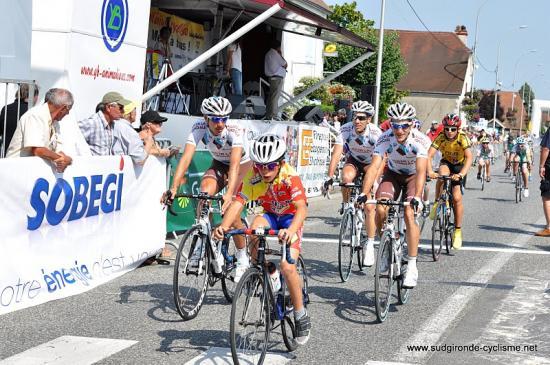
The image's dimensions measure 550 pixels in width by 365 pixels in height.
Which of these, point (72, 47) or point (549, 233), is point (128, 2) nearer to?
point (72, 47)

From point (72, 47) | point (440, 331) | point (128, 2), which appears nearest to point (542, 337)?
point (440, 331)

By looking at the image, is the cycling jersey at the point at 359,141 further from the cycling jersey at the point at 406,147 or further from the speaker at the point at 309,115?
the speaker at the point at 309,115

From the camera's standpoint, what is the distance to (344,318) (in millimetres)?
8406

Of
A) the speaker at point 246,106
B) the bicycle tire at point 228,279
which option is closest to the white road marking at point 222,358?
the bicycle tire at point 228,279

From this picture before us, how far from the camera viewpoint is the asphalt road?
275 inches

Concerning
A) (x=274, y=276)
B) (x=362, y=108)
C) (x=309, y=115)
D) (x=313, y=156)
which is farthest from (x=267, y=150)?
(x=309, y=115)

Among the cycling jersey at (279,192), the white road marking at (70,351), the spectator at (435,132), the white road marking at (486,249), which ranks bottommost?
the white road marking at (70,351)

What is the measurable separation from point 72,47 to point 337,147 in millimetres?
3789

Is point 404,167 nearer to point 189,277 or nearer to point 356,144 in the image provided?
point 356,144

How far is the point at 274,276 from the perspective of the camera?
664 cm

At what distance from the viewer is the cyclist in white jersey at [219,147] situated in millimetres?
9016

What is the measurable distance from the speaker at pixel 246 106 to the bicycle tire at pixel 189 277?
1236 centimetres

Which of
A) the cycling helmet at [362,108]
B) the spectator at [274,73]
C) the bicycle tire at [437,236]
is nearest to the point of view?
the cycling helmet at [362,108]

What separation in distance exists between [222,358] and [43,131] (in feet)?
12.0
